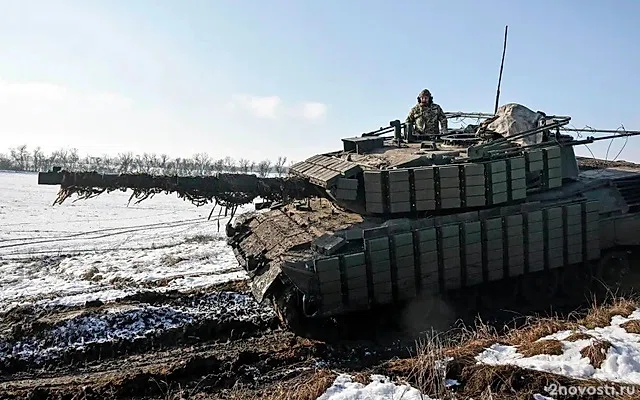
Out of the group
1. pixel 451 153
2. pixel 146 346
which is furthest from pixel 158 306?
pixel 451 153

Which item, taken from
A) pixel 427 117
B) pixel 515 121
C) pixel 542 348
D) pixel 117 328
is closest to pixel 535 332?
pixel 542 348

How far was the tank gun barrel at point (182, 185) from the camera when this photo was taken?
8281 mm

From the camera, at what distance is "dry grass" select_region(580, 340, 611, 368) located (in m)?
5.41

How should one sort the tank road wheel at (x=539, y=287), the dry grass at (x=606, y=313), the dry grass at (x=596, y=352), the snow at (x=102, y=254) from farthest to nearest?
the snow at (x=102, y=254) → the tank road wheel at (x=539, y=287) → the dry grass at (x=606, y=313) → the dry grass at (x=596, y=352)

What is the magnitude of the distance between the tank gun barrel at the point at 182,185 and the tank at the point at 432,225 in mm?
18

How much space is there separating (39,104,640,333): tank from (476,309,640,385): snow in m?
2.11

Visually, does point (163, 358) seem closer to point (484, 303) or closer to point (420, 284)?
point (420, 284)

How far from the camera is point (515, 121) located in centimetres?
995

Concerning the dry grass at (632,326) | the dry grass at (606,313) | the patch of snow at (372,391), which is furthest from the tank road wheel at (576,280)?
the patch of snow at (372,391)

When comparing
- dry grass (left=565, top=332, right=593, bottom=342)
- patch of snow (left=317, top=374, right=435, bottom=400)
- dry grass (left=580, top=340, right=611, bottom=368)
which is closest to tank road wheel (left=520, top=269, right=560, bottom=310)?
dry grass (left=565, top=332, right=593, bottom=342)

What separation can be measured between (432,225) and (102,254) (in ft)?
38.1

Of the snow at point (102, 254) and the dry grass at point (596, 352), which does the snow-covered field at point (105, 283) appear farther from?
the dry grass at point (596, 352)

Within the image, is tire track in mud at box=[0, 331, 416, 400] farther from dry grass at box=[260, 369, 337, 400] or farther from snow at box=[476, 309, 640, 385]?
snow at box=[476, 309, 640, 385]

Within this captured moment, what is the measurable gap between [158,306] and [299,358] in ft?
10.5
